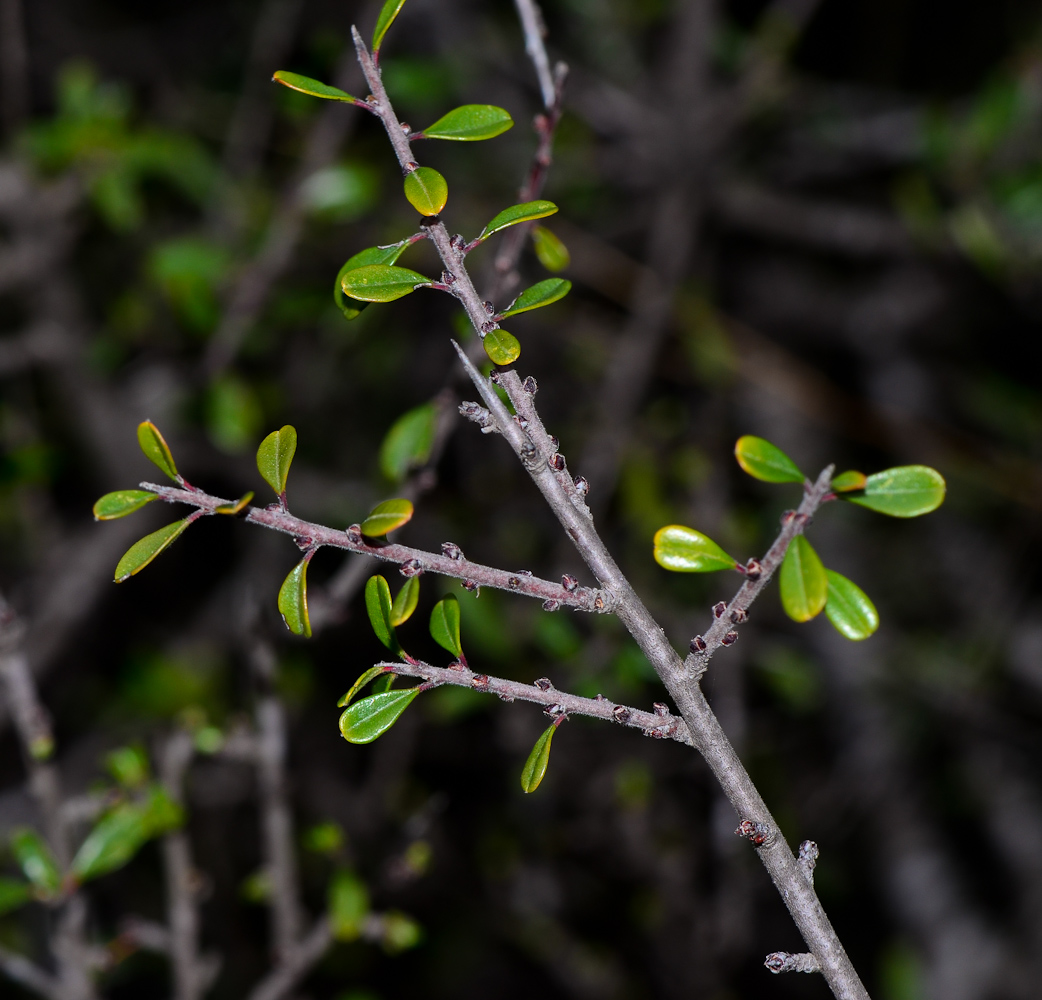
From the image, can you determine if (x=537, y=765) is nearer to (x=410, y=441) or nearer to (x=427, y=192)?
(x=427, y=192)

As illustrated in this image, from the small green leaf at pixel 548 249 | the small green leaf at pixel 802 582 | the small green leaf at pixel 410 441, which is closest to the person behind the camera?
the small green leaf at pixel 802 582

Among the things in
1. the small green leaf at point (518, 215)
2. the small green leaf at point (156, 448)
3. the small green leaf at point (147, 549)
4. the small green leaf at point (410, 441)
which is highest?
the small green leaf at point (518, 215)

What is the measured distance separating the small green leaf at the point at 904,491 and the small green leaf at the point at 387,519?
259 millimetres

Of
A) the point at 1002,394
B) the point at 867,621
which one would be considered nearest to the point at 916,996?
the point at 1002,394

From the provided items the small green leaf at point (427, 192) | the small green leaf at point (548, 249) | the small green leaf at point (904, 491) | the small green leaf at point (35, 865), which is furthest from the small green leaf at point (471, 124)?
the small green leaf at point (35, 865)

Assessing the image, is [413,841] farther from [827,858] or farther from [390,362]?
[827,858]

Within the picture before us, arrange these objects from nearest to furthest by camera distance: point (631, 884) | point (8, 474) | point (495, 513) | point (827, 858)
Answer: point (8, 474), point (631, 884), point (495, 513), point (827, 858)

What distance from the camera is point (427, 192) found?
53 cm

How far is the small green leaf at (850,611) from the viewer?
54 centimetres

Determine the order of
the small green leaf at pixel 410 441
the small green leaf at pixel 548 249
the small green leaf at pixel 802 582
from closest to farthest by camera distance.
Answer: the small green leaf at pixel 802 582
the small green leaf at pixel 548 249
the small green leaf at pixel 410 441

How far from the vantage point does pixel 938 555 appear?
8.90 feet

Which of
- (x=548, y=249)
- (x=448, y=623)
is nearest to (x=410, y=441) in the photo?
(x=548, y=249)

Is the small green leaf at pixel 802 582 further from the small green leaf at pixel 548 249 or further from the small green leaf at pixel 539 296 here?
the small green leaf at pixel 548 249

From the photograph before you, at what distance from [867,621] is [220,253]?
1.28m
